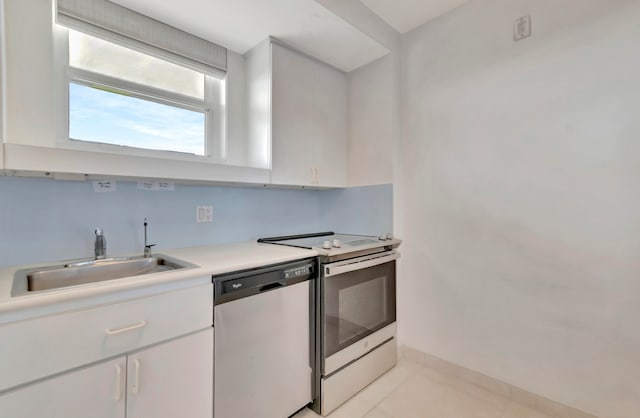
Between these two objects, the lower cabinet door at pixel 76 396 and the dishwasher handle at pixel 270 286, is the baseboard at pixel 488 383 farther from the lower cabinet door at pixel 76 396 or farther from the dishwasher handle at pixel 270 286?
the lower cabinet door at pixel 76 396

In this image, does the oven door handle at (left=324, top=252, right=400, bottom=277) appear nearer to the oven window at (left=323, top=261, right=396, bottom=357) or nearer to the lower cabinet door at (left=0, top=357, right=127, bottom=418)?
the oven window at (left=323, top=261, right=396, bottom=357)

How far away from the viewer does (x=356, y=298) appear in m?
1.87

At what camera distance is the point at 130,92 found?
1717 millimetres

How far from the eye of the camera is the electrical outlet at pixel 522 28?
5.54 ft

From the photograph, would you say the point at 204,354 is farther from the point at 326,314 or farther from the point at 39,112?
the point at 39,112

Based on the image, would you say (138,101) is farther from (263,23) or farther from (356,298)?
(356,298)

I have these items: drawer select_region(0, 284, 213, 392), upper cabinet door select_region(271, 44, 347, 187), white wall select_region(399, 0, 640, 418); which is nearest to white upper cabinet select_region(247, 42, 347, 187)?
upper cabinet door select_region(271, 44, 347, 187)

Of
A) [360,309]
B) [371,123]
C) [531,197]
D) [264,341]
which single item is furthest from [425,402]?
[371,123]

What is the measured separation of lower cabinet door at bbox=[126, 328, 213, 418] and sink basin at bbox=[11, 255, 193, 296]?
0.36 m

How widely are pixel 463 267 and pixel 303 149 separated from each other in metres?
1.43

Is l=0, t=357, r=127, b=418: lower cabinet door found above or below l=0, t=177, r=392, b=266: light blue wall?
below

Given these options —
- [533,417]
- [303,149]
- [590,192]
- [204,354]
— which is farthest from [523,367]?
[303,149]

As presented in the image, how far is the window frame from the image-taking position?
1.47 m

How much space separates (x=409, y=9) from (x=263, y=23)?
1.07m
